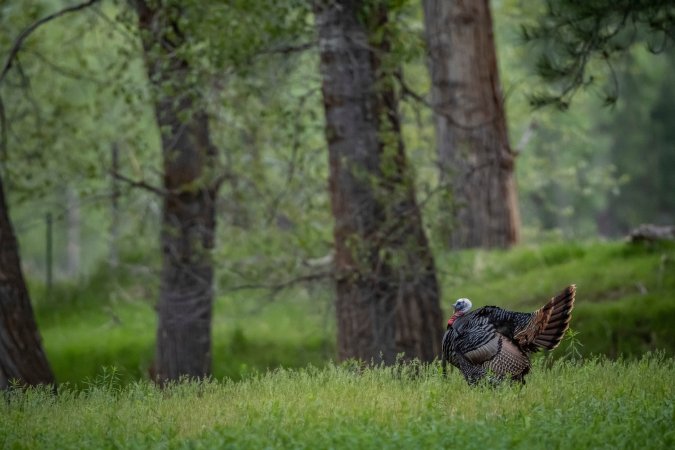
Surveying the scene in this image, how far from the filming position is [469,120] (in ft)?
68.2

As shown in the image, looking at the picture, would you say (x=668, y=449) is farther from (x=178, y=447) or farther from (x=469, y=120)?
(x=469, y=120)

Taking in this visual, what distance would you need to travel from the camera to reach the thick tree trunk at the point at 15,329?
1391 cm

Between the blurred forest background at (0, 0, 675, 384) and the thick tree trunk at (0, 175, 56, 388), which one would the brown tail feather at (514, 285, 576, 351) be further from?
the thick tree trunk at (0, 175, 56, 388)

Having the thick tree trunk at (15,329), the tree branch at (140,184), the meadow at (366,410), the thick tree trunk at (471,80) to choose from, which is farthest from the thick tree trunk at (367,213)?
the thick tree trunk at (471,80)

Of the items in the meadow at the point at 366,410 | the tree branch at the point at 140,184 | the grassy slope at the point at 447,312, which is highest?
the tree branch at the point at 140,184

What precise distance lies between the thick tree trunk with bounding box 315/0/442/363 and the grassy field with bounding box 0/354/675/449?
335 centimetres

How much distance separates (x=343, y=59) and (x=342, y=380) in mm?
5006

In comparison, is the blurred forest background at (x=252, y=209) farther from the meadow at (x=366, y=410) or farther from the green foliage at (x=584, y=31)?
the meadow at (x=366, y=410)

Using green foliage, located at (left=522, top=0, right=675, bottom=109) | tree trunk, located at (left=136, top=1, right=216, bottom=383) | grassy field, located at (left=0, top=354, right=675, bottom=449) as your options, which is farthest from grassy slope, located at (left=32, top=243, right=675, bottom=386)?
grassy field, located at (left=0, top=354, right=675, bottom=449)

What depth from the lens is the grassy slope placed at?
1673 cm

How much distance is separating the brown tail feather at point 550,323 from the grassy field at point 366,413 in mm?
367

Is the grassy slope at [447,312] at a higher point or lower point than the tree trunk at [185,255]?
lower

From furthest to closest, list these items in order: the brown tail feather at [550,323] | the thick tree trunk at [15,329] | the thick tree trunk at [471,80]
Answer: the thick tree trunk at [471,80] → the thick tree trunk at [15,329] → the brown tail feather at [550,323]

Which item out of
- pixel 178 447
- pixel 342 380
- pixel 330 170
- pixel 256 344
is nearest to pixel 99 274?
pixel 256 344
